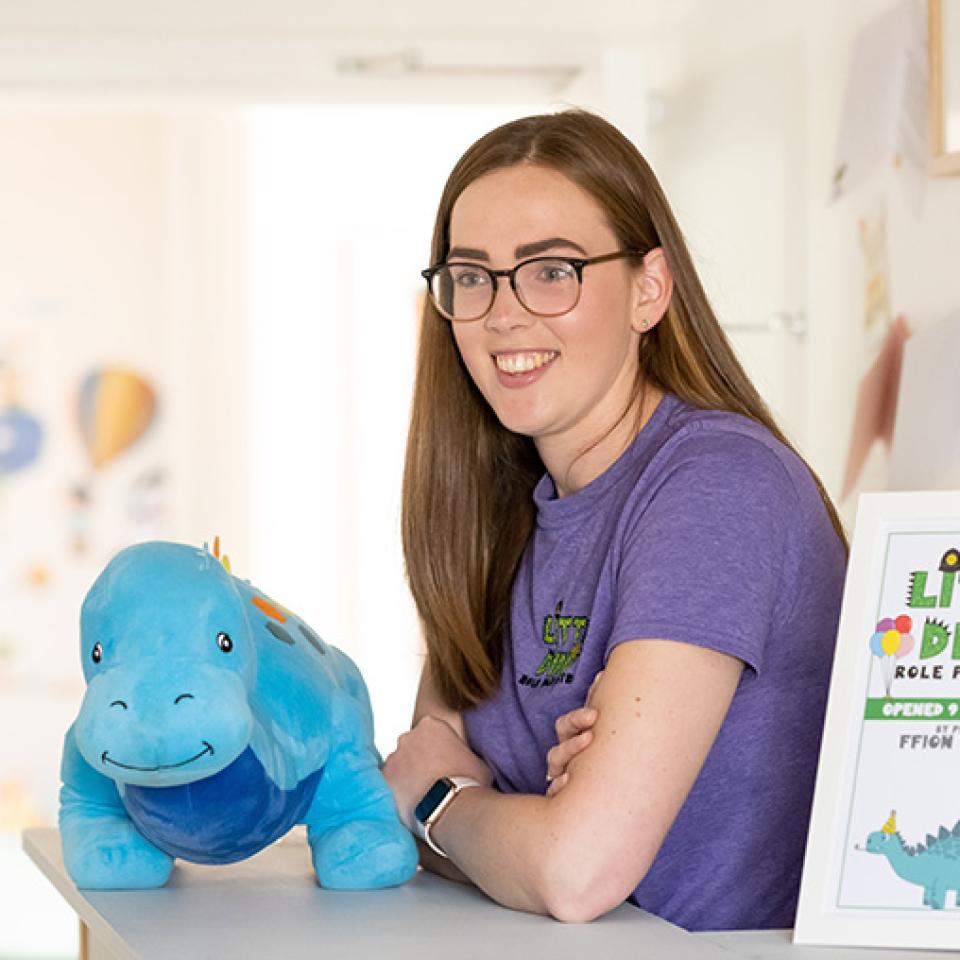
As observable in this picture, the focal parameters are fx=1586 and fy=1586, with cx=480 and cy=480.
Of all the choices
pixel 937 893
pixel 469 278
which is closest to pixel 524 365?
pixel 469 278

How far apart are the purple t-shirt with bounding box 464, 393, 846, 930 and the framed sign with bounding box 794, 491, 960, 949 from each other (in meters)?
0.10

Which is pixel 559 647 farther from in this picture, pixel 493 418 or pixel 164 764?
pixel 164 764

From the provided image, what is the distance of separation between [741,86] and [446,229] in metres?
1.33

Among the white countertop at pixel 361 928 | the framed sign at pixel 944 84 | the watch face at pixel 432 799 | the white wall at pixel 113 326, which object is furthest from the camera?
the white wall at pixel 113 326

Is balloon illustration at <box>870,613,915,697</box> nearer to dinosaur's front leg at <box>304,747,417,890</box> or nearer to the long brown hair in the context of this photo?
the long brown hair

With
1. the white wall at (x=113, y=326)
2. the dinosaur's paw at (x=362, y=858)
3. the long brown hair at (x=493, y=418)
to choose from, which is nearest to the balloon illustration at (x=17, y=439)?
the white wall at (x=113, y=326)

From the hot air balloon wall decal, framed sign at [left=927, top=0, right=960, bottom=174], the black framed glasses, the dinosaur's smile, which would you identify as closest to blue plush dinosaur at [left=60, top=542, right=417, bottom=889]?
the dinosaur's smile

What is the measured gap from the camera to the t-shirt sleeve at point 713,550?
126 centimetres

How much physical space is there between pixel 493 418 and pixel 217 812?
60 centimetres

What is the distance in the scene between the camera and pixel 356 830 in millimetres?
1353

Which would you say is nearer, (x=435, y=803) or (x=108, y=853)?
(x=108, y=853)

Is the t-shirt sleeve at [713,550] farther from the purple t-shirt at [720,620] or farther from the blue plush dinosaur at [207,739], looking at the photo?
the blue plush dinosaur at [207,739]

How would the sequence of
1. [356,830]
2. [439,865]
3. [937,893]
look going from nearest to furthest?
1. [937,893]
2. [356,830]
3. [439,865]

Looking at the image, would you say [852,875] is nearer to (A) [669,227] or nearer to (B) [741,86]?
(A) [669,227]
